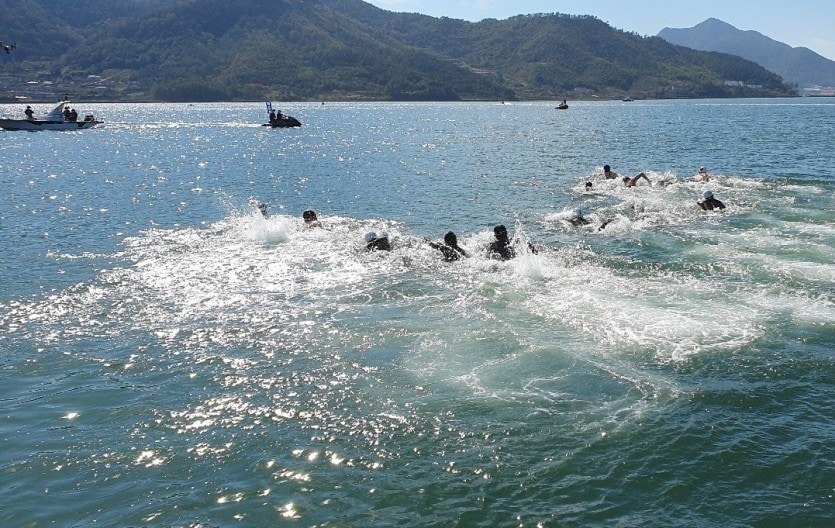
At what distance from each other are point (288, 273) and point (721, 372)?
14.5 metres

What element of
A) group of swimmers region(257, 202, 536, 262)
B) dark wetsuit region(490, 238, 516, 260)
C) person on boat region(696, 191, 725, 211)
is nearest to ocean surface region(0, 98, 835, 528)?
group of swimmers region(257, 202, 536, 262)

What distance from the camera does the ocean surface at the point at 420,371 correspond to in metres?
10.1

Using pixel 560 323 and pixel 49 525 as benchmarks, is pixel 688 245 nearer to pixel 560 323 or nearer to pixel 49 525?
pixel 560 323

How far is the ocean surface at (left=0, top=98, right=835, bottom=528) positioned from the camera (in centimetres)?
1005

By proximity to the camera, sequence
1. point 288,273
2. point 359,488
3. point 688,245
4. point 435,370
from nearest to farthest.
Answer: point 359,488 < point 435,370 < point 288,273 < point 688,245

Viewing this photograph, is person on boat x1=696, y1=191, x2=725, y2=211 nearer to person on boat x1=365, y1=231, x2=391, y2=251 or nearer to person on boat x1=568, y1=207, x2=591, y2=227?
person on boat x1=568, y1=207, x2=591, y2=227

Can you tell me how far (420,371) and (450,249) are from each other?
9973 millimetres

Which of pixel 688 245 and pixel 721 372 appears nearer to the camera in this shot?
pixel 721 372

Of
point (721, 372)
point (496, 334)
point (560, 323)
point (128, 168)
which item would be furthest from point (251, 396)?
point (128, 168)

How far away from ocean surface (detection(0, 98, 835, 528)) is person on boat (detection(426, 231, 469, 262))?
1.58 feet

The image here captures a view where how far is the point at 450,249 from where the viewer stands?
23.9 meters

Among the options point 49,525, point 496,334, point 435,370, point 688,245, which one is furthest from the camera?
point 688,245

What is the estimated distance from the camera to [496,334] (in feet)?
54.3

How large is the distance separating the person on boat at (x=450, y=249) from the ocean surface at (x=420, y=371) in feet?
1.58
